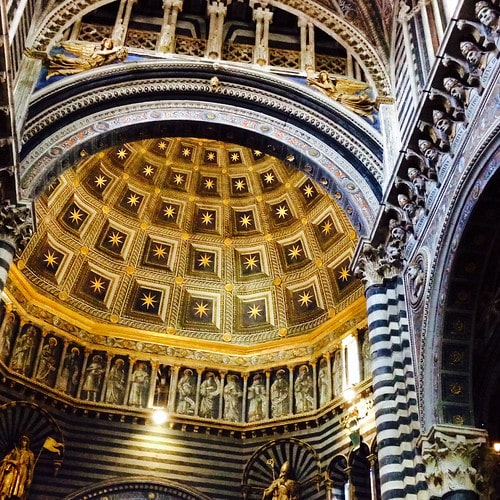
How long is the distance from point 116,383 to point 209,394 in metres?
2.75

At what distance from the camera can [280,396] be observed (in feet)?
65.6

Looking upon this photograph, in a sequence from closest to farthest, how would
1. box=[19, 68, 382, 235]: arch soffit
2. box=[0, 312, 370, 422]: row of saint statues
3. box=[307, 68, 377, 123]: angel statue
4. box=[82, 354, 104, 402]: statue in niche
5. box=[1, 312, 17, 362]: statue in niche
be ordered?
box=[19, 68, 382, 235]: arch soffit < box=[307, 68, 377, 123]: angel statue < box=[1, 312, 17, 362]: statue in niche < box=[0, 312, 370, 422]: row of saint statues < box=[82, 354, 104, 402]: statue in niche

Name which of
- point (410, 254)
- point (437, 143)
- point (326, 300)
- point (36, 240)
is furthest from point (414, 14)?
point (36, 240)

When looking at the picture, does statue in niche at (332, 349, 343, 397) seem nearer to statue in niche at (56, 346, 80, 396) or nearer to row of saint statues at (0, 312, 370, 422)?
row of saint statues at (0, 312, 370, 422)

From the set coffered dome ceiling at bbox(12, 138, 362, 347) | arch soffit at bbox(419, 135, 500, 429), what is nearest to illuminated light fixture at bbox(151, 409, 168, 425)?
coffered dome ceiling at bbox(12, 138, 362, 347)

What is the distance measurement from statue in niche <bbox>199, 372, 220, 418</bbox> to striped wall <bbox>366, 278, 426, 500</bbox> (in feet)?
26.4

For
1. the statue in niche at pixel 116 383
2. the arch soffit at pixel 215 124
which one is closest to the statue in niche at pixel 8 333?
→ the statue in niche at pixel 116 383

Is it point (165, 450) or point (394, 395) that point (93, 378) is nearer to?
point (165, 450)

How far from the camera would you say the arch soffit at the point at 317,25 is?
55.1 feet

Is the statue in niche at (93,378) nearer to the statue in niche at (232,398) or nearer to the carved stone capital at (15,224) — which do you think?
the statue in niche at (232,398)

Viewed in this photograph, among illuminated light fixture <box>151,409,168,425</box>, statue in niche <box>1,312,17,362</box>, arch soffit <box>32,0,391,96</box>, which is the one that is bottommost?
illuminated light fixture <box>151,409,168,425</box>

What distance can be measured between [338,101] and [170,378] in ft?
31.1

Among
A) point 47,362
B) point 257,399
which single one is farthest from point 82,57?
point 257,399

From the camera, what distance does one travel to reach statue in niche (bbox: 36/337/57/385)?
740 inches
